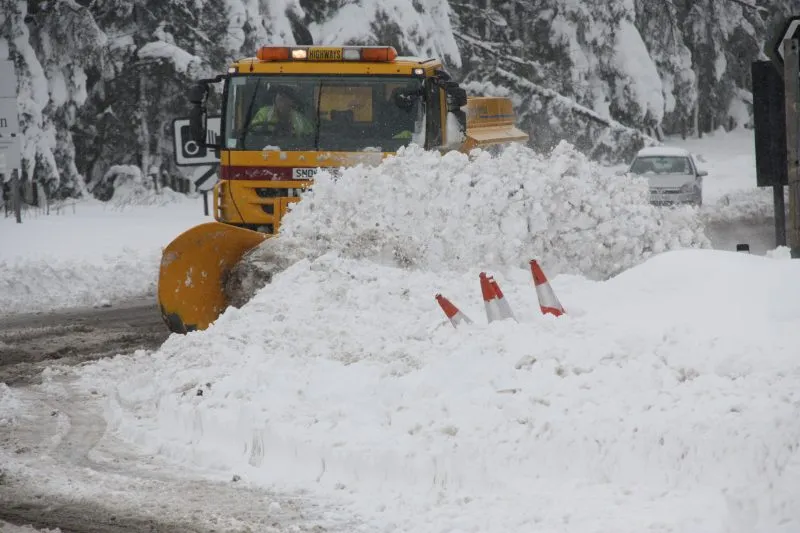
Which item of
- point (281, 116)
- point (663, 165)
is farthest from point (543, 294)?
point (663, 165)

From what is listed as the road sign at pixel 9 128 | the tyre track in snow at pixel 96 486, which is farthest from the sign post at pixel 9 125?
the tyre track in snow at pixel 96 486

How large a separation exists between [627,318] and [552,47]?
968 inches

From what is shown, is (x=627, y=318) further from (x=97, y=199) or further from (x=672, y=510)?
(x=97, y=199)

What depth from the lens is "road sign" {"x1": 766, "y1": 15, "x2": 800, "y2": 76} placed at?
977 centimetres

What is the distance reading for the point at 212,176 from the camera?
17.2 m

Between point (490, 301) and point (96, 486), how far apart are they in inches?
113

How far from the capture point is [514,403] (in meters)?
6.20

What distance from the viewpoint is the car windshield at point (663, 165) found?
24.4 metres

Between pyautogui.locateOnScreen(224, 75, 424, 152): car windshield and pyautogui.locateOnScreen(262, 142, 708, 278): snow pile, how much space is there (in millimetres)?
1322

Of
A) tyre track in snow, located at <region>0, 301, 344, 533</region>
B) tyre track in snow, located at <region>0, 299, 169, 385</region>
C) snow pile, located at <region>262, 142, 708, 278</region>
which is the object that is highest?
snow pile, located at <region>262, 142, 708, 278</region>

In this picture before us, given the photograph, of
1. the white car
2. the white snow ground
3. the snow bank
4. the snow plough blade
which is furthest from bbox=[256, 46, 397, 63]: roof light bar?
the white car

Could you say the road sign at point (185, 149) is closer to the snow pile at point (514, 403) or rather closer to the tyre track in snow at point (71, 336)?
the tyre track in snow at point (71, 336)

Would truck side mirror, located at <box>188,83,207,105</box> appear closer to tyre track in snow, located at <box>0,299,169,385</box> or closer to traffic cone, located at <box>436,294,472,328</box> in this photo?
tyre track in snow, located at <box>0,299,169,385</box>

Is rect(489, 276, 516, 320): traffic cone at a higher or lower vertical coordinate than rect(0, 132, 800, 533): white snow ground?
higher
